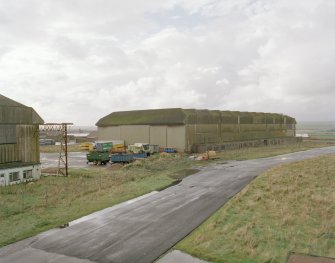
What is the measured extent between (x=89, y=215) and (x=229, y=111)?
2057 inches

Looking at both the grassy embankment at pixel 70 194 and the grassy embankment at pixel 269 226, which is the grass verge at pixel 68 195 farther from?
the grassy embankment at pixel 269 226

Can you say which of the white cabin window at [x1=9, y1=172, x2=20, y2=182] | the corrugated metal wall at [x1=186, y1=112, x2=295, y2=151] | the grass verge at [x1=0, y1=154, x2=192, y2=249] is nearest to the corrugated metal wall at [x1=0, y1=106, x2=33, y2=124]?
the white cabin window at [x1=9, y1=172, x2=20, y2=182]

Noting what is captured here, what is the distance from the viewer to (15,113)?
32.8 m

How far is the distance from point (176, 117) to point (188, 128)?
2868mm

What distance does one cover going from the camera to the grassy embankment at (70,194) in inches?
744

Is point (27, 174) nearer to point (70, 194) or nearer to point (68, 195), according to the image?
point (70, 194)

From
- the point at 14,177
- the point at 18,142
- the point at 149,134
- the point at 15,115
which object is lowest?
the point at 14,177

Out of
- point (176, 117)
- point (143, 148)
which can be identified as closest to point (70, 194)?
point (143, 148)

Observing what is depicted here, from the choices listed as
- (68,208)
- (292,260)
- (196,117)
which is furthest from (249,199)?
(196,117)

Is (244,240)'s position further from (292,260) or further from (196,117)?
(196,117)

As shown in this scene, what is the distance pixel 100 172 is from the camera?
3734 cm

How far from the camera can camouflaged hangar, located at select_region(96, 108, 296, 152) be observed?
184ft

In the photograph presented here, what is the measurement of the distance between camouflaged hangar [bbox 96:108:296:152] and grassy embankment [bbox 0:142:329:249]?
14.9m

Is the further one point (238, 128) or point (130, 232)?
point (238, 128)
